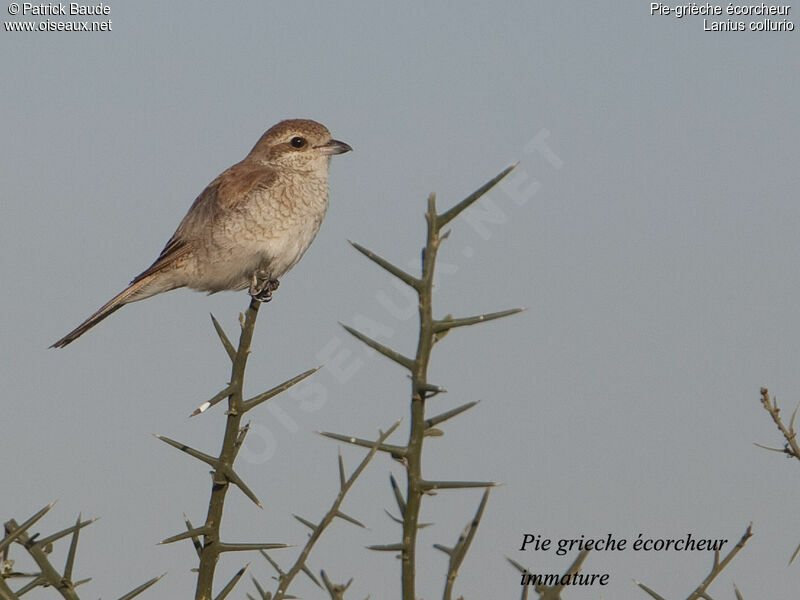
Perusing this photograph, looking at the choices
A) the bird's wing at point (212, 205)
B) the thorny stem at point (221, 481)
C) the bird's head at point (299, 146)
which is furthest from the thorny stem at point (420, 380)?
the bird's head at point (299, 146)

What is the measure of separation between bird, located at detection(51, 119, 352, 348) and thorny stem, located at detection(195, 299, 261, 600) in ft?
12.2

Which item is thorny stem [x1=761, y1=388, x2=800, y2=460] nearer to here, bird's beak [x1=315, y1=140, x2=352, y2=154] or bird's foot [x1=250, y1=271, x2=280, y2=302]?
bird's foot [x1=250, y1=271, x2=280, y2=302]

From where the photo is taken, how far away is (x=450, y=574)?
1.40 metres

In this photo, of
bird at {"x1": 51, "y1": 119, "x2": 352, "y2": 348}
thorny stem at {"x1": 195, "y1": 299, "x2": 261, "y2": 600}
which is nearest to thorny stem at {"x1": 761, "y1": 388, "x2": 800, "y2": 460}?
thorny stem at {"x1": 195, "y1": 299, "x2": 261, "y2": 600}

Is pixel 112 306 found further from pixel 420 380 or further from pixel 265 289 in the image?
pixel 420 380

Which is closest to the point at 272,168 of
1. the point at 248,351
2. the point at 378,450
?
the point at 248,351

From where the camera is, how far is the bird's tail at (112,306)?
663 centimetres

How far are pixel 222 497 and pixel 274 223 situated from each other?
446 centimetres

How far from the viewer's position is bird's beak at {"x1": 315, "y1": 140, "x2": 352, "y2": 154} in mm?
7375

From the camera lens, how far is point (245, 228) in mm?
6617

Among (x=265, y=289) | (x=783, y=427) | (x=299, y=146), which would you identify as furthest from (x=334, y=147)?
(x=783, y=427)

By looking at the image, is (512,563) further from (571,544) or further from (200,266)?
(200,266)

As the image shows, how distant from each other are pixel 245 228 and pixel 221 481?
443 cm

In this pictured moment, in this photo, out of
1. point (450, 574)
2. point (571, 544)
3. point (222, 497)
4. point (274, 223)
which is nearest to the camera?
point (450, 574)
